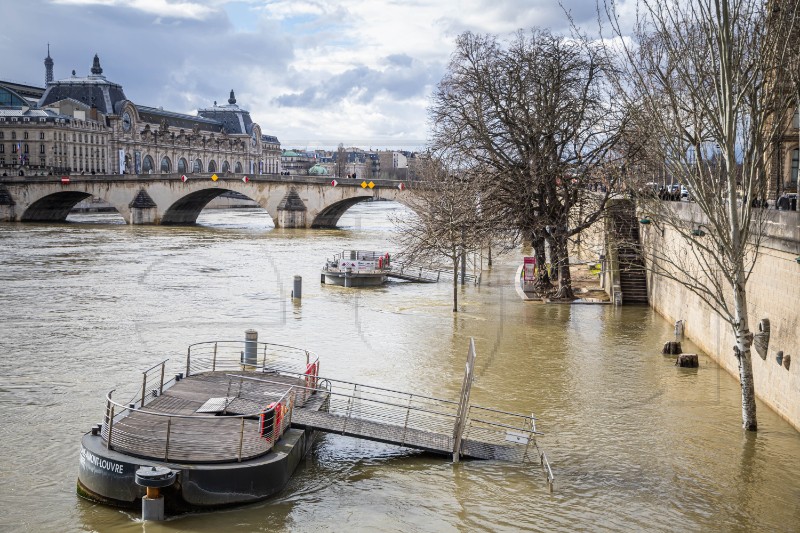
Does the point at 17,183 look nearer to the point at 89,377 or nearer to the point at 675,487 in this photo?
the point at 89,377

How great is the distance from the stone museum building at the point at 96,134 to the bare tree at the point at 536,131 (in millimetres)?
89184

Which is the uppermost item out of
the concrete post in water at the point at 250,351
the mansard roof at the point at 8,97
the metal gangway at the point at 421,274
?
the mansard roof at the point at 8,97

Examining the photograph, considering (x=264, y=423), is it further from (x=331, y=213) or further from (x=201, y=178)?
(x=201, y=178)

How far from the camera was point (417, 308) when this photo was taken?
1346 inches

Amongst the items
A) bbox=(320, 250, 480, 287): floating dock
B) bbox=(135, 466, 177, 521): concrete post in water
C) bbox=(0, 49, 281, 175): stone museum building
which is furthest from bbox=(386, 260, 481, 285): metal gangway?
bbox=(0, 49, 281, 175): stone museum building

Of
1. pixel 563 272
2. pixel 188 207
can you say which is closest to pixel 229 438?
pixel 563 272

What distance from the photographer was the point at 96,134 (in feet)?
452

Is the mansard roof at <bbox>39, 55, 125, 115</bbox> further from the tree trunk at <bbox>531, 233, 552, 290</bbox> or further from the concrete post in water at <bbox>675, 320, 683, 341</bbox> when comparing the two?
the concrete post in water at <bbox>675, 320, 683, 341</bbox>

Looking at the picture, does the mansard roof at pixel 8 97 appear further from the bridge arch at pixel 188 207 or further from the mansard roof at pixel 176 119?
the bridge arch at pixel 188 207

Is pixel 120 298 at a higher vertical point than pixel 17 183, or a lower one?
lower

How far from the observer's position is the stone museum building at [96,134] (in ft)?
417

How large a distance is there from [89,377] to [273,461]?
9.90 meters

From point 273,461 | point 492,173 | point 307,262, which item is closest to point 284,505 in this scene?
point 273,461

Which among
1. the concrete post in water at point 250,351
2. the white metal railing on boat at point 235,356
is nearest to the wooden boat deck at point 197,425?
the concrete post in water at point 250,351
